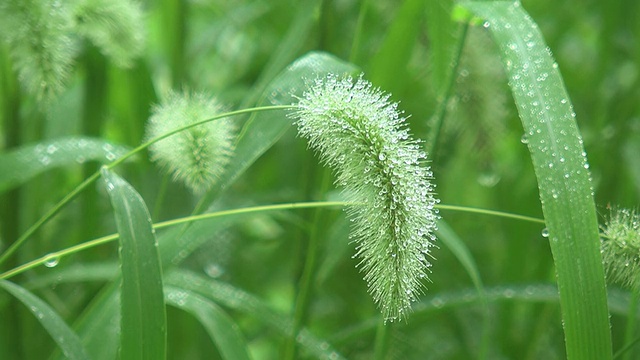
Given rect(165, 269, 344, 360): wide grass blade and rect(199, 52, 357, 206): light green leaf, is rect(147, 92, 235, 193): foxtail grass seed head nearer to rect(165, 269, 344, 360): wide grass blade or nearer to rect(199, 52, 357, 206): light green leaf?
rect(199, 52, 357, 206): light green leaf

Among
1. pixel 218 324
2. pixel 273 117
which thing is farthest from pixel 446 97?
pixel 218 324

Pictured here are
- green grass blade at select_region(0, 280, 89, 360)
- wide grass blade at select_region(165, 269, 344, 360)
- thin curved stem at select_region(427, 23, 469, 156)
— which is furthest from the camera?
wide grass blade at select_region(165, 269, 344, 360)

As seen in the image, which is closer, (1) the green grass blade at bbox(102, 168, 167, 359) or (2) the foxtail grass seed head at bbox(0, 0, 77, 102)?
(1) the green grass blade at bbox(102, 168, 167, 359)

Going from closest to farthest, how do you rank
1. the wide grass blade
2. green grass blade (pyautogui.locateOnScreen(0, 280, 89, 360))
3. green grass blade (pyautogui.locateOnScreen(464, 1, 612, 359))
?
green grass blade (pyautogui.locateOnScreen(464, 1, 612, 359)) → green grass blade (pyautogui.locateOnScreen(0, 280, 89, 360)) → the wide grass blade

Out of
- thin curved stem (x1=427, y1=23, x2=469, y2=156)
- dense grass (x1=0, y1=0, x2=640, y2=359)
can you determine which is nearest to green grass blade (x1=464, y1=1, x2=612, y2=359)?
dense grass (x1=0, y1=0, x2=640, y2=359)

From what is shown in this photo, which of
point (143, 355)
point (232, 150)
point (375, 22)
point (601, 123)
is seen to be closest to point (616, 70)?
point (601, 123)

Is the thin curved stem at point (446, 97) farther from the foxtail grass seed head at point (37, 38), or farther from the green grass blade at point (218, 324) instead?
the foxtail grass seed head at point (37, 38)

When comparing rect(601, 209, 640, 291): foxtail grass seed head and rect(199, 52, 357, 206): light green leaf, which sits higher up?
rect(199, 52, 357, 206): light green leaf

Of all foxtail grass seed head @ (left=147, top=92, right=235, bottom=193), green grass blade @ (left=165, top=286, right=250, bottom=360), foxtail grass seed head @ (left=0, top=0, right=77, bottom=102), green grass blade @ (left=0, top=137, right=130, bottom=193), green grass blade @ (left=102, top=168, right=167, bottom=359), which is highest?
foxtail grass seed head @ (left=0, top=0, right=77, bottom=102)
